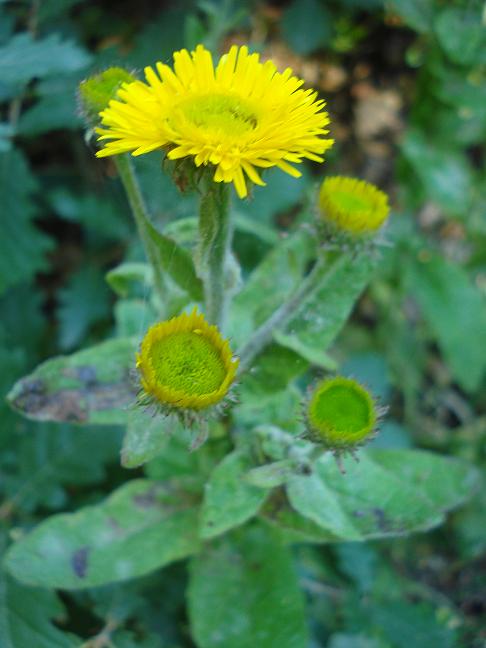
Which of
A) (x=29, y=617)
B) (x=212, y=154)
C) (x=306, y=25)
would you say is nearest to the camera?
(x=212, y=154)

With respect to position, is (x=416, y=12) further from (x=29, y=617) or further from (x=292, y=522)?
(x=29, y=617)

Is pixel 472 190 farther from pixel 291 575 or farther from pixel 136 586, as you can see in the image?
pixel 136 586

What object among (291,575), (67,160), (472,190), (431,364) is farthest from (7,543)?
(472,190)

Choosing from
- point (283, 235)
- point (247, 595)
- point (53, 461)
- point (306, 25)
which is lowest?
point (247, 595)

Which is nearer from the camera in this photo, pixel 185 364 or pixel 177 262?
pixel 185 364

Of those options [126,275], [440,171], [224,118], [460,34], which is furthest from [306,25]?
[224,118]

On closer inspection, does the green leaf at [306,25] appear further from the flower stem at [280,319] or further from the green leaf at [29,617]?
the green leaf at [29,617]

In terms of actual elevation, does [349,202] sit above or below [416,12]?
below

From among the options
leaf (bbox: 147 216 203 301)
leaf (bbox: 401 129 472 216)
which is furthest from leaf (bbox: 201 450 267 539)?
leaf (bbox: 401 129 472 216)
